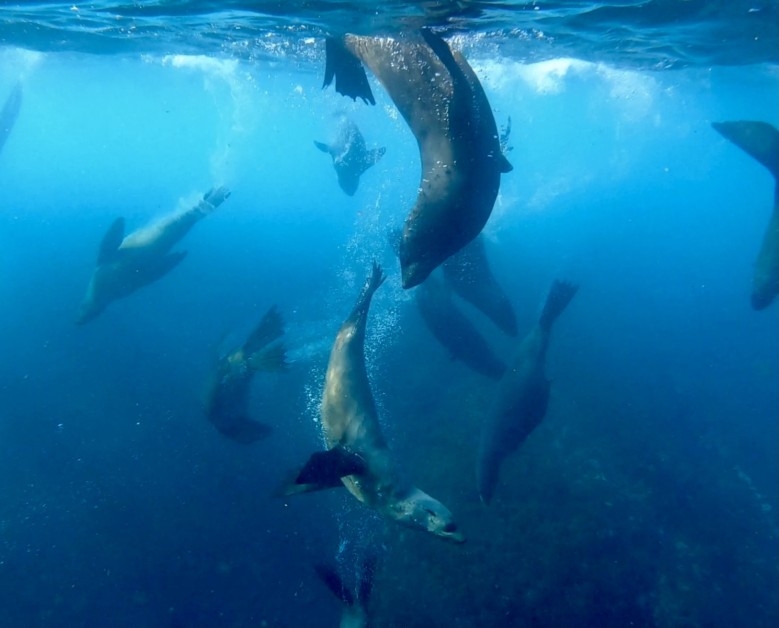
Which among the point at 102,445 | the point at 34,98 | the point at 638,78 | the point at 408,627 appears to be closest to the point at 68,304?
the point at 102,445

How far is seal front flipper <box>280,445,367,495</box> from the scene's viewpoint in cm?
399

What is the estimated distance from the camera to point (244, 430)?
946cm

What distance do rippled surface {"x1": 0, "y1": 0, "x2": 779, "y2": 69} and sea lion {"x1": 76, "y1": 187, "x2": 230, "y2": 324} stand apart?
17.4ft

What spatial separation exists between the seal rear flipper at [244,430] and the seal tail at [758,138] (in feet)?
36.7

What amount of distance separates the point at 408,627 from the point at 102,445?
26.3 feet

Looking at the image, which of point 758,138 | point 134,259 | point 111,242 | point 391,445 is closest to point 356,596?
point 391,445

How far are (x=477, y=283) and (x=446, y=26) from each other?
5.70 m

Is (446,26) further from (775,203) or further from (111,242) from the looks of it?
(111,242)

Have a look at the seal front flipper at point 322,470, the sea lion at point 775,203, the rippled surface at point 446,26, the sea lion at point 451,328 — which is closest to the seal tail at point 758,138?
the sea lion at point 775,203

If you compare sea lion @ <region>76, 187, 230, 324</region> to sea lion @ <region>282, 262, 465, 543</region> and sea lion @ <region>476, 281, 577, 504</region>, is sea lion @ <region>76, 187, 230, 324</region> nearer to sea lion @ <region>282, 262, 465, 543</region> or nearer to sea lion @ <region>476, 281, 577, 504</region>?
sea lion @ <region>282, 262, 465, 543</region>

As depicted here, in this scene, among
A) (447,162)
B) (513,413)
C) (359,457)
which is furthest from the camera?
(513,413)

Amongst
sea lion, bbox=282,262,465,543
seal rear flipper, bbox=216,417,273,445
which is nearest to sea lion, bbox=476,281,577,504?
sea lion, bbox=282,262,465,543

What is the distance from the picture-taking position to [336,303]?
18172mm

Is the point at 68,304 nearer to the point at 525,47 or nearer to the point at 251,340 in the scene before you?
the point at 251,340
